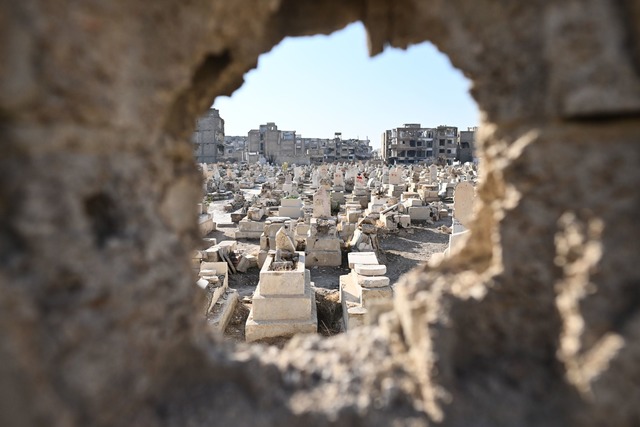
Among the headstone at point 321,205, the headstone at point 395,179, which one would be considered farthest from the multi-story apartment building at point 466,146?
the headstone at point 321,205

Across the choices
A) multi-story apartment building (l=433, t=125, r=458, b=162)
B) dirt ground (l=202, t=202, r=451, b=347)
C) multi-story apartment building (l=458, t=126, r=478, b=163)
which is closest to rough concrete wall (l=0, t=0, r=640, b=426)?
dirt ground (l=202, t=202, r=451, b=347)

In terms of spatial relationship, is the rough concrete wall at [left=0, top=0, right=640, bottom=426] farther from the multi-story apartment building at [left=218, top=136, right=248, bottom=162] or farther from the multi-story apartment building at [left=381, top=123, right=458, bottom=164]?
the multi-story apartment building at [left=381, top=123, right=458, bottom=164]

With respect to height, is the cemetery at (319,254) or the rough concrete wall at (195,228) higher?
the rough concrete wall at (195,228)

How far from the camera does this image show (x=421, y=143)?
44375mm

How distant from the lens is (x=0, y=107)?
146 cm

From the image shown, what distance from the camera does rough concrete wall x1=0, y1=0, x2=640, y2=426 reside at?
152 cm

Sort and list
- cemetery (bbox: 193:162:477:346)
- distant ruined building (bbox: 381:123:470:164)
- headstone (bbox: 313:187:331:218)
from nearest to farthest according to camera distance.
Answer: cemetery (bbox: 193:162:477:346), headstone (bbox: 313:187:331:218), distant ruined building (bbox: 381:123:470:164)

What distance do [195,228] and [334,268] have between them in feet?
21.6

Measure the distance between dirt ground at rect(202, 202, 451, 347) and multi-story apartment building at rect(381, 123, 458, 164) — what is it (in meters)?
31.8

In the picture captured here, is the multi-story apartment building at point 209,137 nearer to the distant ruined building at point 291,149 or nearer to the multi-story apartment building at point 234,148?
the multi-story apartment building at point 234,148

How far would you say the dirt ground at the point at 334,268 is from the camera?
614 cm

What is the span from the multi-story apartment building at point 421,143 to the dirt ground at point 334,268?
3180 cm

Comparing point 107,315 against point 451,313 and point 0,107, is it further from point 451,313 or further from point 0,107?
point 451,313

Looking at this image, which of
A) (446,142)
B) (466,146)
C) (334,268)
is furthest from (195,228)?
(466,146)
